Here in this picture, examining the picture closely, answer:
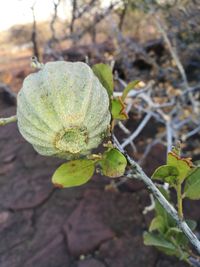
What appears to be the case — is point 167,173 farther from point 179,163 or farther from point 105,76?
point 105,76

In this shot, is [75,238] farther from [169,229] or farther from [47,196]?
[169,229]

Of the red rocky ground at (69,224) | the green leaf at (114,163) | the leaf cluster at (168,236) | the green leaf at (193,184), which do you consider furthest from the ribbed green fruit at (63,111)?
the red rocky ground at (69,224)

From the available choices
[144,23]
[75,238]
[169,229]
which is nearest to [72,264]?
[75,238]

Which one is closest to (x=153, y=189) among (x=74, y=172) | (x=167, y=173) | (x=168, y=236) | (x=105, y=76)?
(x=167, y=173)

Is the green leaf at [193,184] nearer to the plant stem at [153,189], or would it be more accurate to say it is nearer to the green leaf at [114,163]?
the plant stem at [153,189]

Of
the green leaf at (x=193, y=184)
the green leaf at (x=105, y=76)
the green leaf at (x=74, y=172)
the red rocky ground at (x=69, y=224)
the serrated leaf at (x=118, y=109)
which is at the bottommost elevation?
the red rocky ground at (x=69, y=224)
